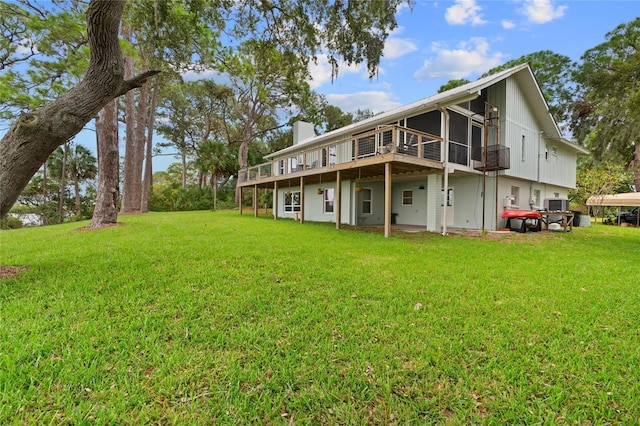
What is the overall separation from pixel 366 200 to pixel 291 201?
5.67 meters

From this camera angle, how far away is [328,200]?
53.9 feet

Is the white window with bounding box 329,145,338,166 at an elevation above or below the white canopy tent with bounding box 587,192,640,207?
above

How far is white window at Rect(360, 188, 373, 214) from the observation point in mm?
15461

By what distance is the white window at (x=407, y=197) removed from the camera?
14945mm

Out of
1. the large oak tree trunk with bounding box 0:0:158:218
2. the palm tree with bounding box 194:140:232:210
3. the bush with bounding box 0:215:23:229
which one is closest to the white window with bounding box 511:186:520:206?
the large oak tree trunk with bounding box 0:0:158:218

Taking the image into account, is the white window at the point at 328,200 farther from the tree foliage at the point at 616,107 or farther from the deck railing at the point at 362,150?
the tree foliage at the point at 616,107

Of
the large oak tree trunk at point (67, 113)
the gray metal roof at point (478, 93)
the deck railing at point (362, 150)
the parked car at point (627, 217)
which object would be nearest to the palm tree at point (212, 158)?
the deck railing at point (362, 150)

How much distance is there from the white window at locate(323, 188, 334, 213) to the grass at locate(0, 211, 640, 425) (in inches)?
422

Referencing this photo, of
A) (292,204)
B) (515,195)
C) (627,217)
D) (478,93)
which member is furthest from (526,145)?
(292,204)

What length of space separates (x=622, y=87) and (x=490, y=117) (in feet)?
13.1

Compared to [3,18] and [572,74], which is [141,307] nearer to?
[3,18]

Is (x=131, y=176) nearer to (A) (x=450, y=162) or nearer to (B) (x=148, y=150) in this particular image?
(B) (x=148, y=150)

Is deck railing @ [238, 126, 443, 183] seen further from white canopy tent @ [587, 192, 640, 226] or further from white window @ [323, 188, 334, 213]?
white canopy tent @ [587, 192, 640, 226]

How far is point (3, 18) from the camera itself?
931 centimetres
